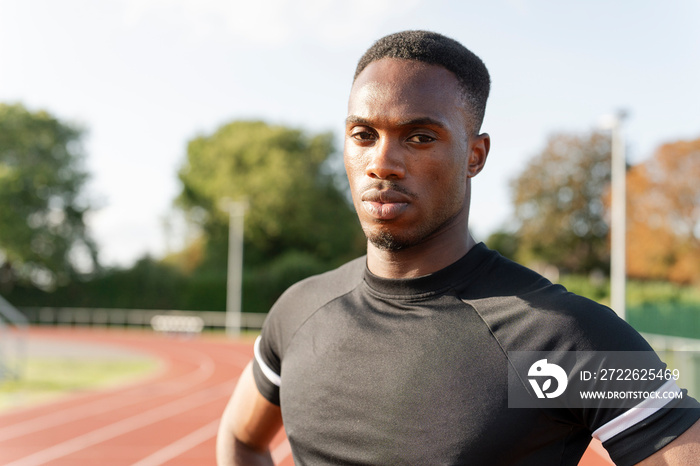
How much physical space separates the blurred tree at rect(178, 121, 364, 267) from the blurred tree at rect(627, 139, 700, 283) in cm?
1383

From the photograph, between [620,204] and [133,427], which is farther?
[620,204]

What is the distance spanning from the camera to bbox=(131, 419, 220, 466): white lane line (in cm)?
755

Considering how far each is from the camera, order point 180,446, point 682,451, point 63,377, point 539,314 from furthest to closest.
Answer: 1. point 63,377
2. point 180,446
3. point 539,314
4. point 682,451

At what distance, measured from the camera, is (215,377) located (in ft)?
47.3

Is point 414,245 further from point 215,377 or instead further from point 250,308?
point 250,308

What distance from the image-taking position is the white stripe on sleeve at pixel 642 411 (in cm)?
121

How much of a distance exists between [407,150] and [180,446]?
759 cm

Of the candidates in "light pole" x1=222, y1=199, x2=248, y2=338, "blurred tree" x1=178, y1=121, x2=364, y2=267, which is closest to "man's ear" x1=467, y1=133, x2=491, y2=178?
"light pole" x1=222, y1=199, x2=248, y2=338

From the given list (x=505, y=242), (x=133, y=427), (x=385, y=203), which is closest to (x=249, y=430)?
(x=385, y=203)

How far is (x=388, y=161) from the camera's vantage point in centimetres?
141

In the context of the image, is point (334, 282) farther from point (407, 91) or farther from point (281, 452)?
point (281, 452)

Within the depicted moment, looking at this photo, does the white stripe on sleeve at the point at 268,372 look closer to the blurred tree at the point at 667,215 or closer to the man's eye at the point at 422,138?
the man's eye at the point at 422,138

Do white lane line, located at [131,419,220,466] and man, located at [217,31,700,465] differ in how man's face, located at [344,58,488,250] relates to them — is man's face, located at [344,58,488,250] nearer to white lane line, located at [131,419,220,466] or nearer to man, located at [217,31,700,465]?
man, located at [217,31,700,465]

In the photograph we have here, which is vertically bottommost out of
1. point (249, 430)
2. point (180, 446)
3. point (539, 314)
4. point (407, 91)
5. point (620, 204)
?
point (180, 446)
